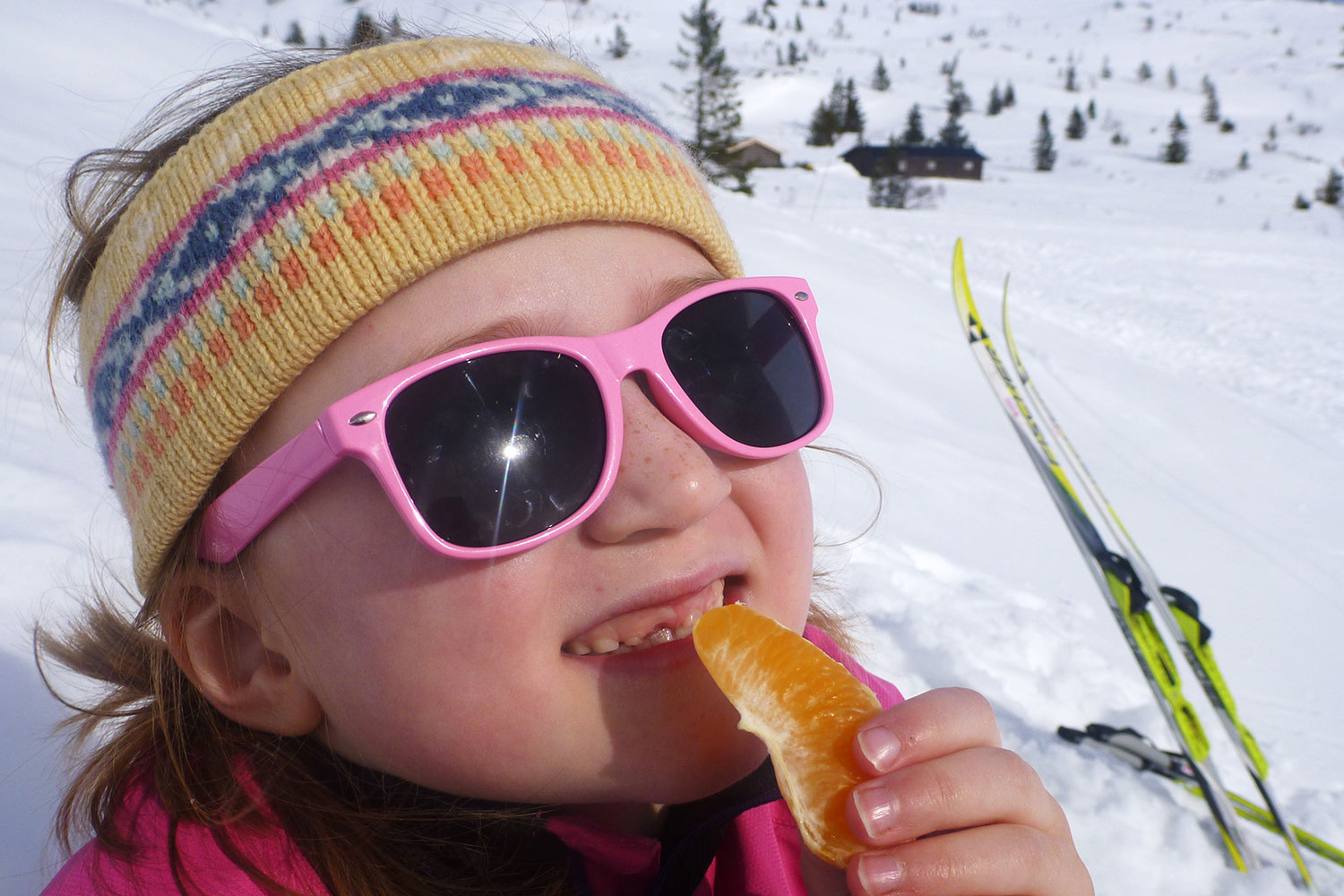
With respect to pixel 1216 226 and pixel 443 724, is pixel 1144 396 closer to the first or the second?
pixel 443 724

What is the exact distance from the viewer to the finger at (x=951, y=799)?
93cm

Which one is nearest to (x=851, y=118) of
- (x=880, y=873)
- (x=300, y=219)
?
(x=300, y=219)

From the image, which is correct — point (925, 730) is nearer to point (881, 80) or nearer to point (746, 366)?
point (746, 366)

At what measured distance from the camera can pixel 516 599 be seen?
41.9 inches

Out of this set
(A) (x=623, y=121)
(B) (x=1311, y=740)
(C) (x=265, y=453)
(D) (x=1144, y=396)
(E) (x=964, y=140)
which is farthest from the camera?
(E) (x=964, y=140)

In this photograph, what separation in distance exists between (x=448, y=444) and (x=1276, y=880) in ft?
8.18

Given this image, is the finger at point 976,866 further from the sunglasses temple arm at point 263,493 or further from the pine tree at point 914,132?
the pine tree at point 914,132

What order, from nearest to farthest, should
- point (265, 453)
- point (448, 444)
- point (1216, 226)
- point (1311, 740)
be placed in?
point (448, 444) < point (265, 453) < point (1311, 740) < point (1216, 226)

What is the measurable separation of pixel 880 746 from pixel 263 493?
0.88 meters

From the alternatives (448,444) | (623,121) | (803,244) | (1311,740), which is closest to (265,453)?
(448,444)

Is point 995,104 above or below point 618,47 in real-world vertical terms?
below

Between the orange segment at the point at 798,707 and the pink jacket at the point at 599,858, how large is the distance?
0.29m

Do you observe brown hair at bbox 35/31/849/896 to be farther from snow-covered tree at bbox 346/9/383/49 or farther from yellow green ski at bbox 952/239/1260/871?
yellow green ski at bbox 952/239/1260/871

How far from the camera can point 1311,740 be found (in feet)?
9.14
